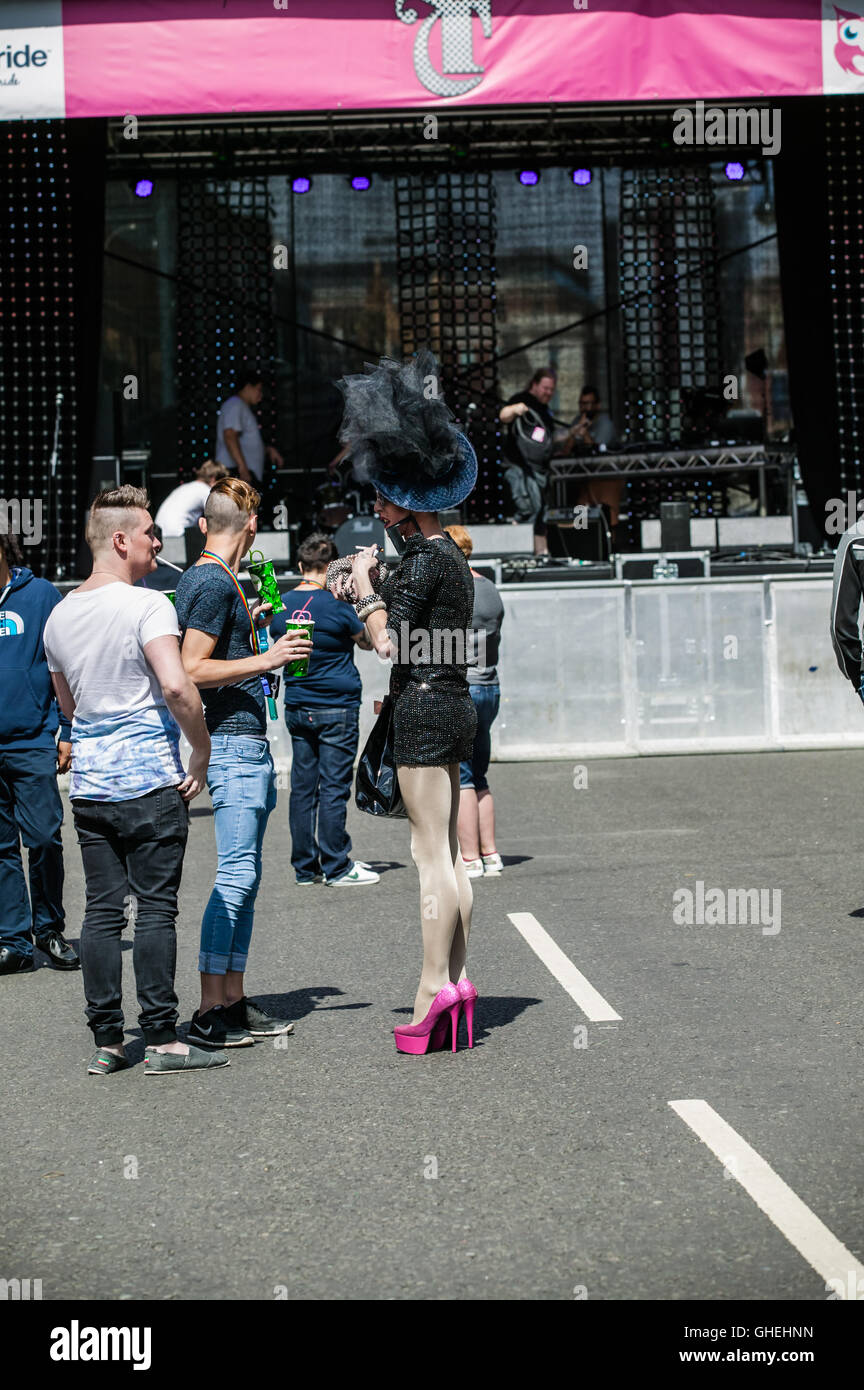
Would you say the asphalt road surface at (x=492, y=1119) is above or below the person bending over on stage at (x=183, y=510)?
below

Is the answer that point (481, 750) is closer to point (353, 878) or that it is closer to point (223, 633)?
point (353, 878)

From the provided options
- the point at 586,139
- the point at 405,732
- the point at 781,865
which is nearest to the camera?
the point at 405,732

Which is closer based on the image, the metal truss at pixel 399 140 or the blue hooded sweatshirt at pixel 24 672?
the blue hooded sweatshirt at pixel 24 672

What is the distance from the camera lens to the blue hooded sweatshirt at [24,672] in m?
7.43

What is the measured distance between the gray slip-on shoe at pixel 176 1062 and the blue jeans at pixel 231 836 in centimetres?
31

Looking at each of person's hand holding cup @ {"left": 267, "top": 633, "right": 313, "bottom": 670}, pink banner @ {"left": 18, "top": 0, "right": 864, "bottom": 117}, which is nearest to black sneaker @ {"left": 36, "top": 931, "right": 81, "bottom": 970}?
person's hand holding cup @ {"left": 267, "top": 633, "right": 313, "bottom": 670}

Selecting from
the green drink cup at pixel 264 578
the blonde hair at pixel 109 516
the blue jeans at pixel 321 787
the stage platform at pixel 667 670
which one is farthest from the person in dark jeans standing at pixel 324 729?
the stage platform at pixel 667 670

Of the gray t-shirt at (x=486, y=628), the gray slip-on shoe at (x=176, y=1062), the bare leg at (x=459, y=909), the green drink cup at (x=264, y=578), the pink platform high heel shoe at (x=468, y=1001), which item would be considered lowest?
the gray slip-on shoe at (x=176, y=1062)

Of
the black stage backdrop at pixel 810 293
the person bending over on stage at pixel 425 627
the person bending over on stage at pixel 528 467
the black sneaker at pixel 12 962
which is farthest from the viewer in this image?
the person bending over on stage at pixel 528 467

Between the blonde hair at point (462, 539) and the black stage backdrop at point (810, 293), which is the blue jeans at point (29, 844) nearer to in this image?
the blonde hair at point (462, 539)
